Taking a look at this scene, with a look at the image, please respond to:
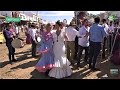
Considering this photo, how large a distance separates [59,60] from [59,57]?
95mm

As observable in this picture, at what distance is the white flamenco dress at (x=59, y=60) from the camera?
748 centimetres

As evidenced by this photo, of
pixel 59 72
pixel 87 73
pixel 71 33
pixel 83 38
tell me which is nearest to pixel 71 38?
pixel 71 33

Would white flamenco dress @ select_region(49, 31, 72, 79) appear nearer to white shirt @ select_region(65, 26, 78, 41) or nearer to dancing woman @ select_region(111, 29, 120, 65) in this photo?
white shirt @ select_region(65, 26, 78, 41)

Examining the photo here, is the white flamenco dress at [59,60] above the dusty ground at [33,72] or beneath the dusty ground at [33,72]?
above

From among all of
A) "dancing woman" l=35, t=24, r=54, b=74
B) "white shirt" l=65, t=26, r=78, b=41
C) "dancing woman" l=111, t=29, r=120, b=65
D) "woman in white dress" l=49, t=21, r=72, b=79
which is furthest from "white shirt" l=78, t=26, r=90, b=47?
A: "dancing woman" l=35, t=24, r=54, b=74

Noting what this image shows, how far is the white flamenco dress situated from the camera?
748 centimetres

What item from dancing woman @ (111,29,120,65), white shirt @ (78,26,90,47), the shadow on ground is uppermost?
white shirt @ (78,26,90,47)

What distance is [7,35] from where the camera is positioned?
9.32 metres

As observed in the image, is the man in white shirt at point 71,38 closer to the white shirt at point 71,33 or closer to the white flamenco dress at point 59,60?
the white shirt at point 71,33

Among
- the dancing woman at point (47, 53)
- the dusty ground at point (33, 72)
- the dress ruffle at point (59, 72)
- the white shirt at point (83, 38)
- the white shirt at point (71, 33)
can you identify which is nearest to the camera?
the dress ruffle at point (59, 72)

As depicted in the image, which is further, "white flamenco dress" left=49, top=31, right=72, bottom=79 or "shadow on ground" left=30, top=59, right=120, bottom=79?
"shadow on ground" left=30, top=59, right=120, bottom=79

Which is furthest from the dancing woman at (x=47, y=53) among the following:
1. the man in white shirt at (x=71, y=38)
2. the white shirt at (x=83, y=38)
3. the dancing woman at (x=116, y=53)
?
the dancing woman at (x=116, y=53)

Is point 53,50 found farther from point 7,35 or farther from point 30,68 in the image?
point 7,35
